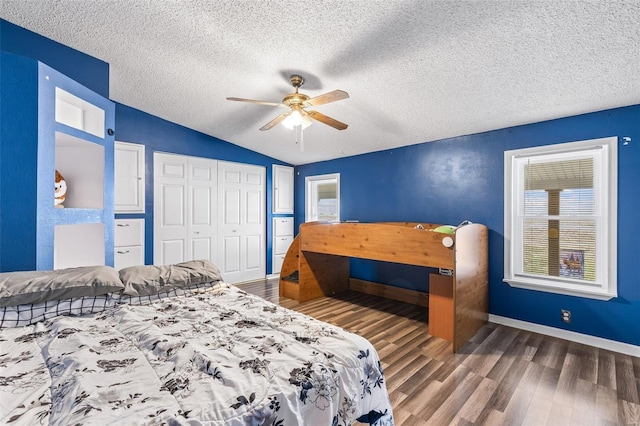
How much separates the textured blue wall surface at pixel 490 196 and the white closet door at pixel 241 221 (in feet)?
4.55

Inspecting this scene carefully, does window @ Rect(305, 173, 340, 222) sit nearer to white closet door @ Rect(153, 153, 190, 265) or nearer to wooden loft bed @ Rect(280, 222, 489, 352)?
wooden loft bed @ Rect(280, 222, 489, 352)

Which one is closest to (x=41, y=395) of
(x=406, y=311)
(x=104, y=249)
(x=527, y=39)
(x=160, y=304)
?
(x=160, y=304)

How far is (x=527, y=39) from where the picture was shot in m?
1.80

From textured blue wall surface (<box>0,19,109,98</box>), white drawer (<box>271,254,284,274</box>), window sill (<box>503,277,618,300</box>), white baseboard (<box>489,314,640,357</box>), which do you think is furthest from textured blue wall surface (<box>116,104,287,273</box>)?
white baseboard (<box>489,314,640,357</box>)

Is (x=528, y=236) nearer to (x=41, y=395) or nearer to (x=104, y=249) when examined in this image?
(x=41, y=395)

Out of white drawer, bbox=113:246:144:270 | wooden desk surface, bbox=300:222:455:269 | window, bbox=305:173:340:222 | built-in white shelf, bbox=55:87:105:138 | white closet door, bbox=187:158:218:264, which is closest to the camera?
built-in white shelf, bbox=55:87:105:138

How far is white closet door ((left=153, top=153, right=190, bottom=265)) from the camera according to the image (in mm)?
3934

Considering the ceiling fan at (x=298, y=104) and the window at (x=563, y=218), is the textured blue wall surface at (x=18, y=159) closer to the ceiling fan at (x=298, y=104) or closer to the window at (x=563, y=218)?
the ceiling fan at (x=298, y=104)

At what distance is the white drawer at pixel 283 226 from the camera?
5375 mm

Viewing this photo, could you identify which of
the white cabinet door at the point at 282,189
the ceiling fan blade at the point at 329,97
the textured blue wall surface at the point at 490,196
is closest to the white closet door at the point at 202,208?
the white cabinet door at the point at 282,189

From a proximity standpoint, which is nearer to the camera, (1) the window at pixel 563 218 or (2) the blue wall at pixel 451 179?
(2) the blue wall at pixel 451 179

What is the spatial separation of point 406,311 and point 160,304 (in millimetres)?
2782

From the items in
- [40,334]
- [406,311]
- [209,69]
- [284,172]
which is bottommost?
[406,311]

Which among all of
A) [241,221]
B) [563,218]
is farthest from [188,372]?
[241,221]
